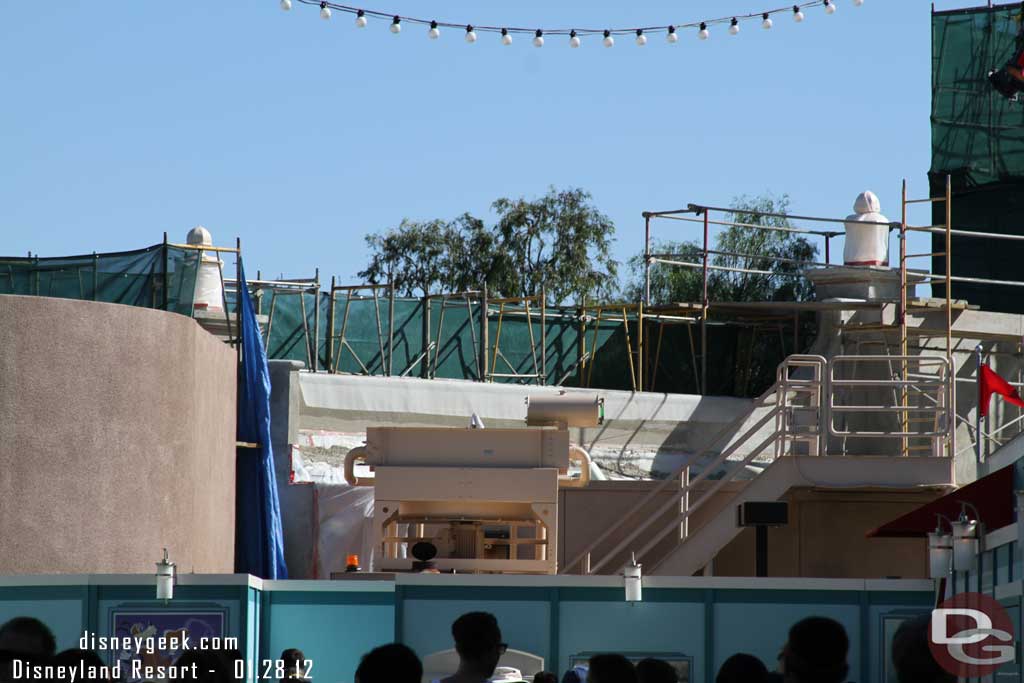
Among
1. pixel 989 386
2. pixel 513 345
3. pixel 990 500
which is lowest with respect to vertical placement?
pixel 990 500

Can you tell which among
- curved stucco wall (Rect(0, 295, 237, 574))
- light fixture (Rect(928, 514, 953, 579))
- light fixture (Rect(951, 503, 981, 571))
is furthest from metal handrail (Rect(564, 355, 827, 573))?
light fixture (Rect(951, 503, 981, 571))

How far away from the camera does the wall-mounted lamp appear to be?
487 inches

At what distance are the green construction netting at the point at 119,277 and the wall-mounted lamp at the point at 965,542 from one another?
9.16 metres

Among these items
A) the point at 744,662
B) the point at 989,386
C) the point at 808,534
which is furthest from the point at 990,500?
the point at 744,662

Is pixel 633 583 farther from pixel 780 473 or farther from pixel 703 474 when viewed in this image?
pixel 780 473

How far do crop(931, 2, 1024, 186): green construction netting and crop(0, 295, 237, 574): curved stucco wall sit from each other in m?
15.1

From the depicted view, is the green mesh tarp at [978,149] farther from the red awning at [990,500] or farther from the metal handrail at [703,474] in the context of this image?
the red awning at [990,500]

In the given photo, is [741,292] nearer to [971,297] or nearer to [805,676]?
[971,297]

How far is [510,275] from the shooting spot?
43312 millimetres

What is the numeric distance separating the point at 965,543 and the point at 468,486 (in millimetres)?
4930

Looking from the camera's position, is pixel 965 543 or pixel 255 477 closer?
pixel 965 543

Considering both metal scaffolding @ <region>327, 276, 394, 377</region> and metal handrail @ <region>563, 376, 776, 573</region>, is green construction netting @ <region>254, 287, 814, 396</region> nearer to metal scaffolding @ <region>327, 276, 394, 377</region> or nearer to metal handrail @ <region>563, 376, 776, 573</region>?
metal scaffolding @ <region>327, 276, 394, 377</region>

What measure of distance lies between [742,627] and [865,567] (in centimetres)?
553
